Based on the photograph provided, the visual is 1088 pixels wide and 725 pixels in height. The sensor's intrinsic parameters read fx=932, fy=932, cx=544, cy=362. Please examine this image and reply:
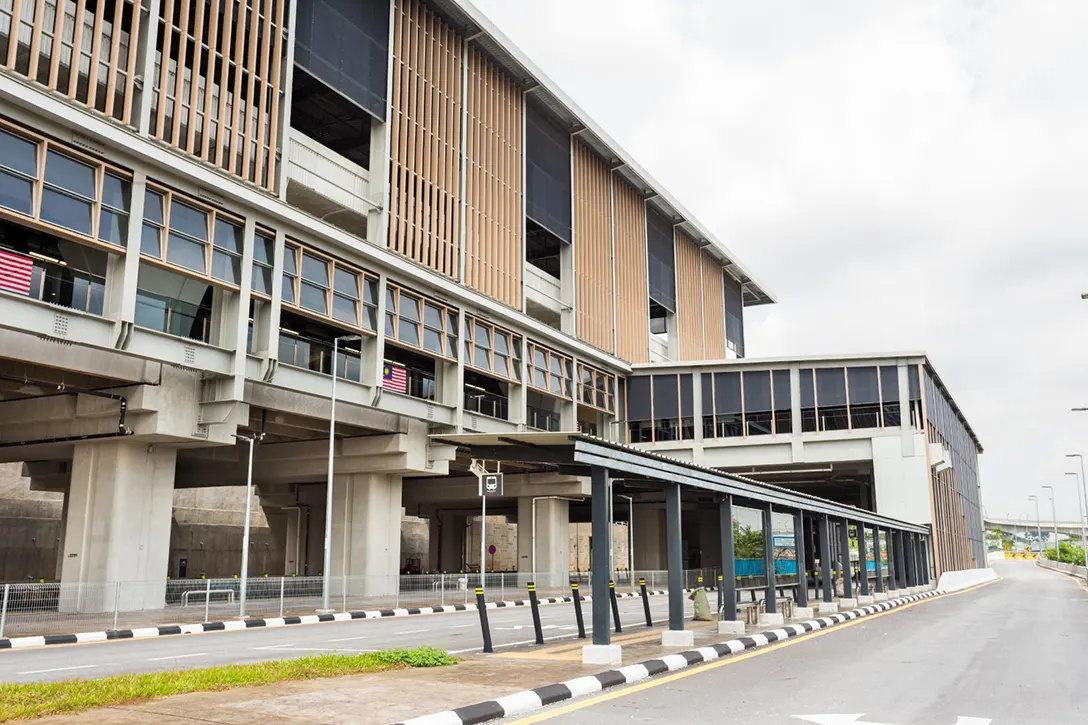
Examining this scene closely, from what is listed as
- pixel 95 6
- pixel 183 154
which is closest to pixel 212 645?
pixel 183 154

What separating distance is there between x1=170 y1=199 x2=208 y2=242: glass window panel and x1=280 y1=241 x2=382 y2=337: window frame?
6.76 feet

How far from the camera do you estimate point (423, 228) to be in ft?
117

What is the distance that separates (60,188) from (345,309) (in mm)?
10567

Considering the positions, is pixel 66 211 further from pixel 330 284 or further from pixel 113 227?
pixel 330 284

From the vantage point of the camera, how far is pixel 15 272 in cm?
2172

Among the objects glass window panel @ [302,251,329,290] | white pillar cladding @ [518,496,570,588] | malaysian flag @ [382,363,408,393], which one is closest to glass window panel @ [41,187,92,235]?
glass window panel @ [302,251,329,290]

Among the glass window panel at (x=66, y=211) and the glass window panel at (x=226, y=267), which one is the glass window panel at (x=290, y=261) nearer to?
the glass window panel at (x=226, y=267)

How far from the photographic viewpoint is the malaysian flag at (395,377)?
33.4 metres

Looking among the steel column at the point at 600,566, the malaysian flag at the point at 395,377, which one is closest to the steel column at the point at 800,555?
the steel column at the point at 600,566

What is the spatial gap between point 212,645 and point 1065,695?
14576mm

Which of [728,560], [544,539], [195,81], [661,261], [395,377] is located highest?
[661,261]

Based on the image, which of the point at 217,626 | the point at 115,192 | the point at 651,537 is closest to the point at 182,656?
the point at 217,626

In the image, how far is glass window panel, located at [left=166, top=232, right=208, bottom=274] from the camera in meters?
25.4

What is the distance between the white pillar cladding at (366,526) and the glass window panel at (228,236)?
12.1 m
